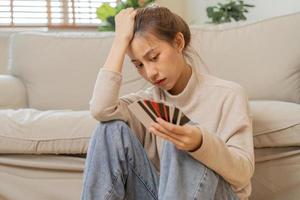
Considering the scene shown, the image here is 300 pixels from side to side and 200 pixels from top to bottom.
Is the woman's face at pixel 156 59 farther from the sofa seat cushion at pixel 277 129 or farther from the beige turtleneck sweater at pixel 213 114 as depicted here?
the sofa seat cushion at pixel 277 129

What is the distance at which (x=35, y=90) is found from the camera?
1.97 metres

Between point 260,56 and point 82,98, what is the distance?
0.79m

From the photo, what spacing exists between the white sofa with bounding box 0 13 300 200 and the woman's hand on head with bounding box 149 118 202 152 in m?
0.48

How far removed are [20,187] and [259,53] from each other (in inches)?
42.8

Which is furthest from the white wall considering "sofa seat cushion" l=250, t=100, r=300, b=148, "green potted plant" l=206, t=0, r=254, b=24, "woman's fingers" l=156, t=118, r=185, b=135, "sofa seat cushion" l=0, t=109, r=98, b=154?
"woman's fingers" l=156, t=118, r=185, b=135

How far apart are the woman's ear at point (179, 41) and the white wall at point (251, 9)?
4.36ft

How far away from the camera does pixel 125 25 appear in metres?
1.15

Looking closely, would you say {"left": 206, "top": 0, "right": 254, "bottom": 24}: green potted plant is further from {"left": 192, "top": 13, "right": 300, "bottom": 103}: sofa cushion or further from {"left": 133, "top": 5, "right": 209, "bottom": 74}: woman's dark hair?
{"left": 133, "top": 5, "right": 209, "bottom": 74}: woman's dark hair

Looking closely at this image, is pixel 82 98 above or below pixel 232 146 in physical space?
below

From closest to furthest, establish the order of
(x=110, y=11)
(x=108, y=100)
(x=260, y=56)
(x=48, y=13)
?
1. (x=108, y=100)
2. (x=260, y=56)
3. (x=110, y=11)
4. (x=48, y=13)

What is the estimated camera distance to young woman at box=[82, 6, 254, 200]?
873mm

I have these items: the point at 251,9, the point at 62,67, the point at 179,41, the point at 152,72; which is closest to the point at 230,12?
the point at 251,9

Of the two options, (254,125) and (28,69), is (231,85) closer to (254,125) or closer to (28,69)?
(254,125)

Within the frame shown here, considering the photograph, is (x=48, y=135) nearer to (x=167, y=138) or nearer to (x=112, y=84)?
(x=112, y=84)
